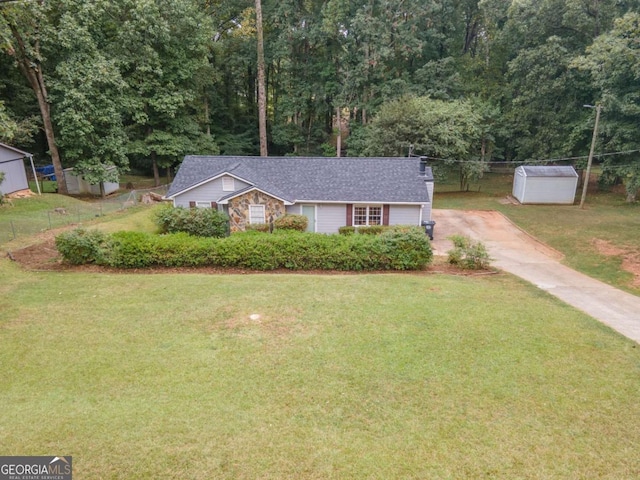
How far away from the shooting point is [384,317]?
31.2 ft

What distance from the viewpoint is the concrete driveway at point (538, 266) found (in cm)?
1074

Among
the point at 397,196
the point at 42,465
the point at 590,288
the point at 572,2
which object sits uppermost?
the point at 572,2

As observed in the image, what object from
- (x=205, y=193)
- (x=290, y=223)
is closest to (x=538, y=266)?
(x=290, y=223)

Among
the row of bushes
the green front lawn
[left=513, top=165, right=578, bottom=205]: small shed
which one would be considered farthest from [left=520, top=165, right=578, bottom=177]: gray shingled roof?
the green front lawn

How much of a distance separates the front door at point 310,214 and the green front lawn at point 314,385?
9.28 meters

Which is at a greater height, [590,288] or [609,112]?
[609,112]

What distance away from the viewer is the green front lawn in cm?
532

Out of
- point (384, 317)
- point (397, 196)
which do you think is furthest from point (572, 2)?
point (384, 317)

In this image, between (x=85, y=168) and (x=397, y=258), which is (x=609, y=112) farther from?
(x=85, y=168)

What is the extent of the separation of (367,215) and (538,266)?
25.9ft

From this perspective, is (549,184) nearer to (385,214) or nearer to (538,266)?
(538,266)

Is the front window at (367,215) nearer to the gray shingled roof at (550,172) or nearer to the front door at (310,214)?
the front door at (310,214)

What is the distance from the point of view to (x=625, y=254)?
16609 mm

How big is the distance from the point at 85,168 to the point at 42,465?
84.6ft
